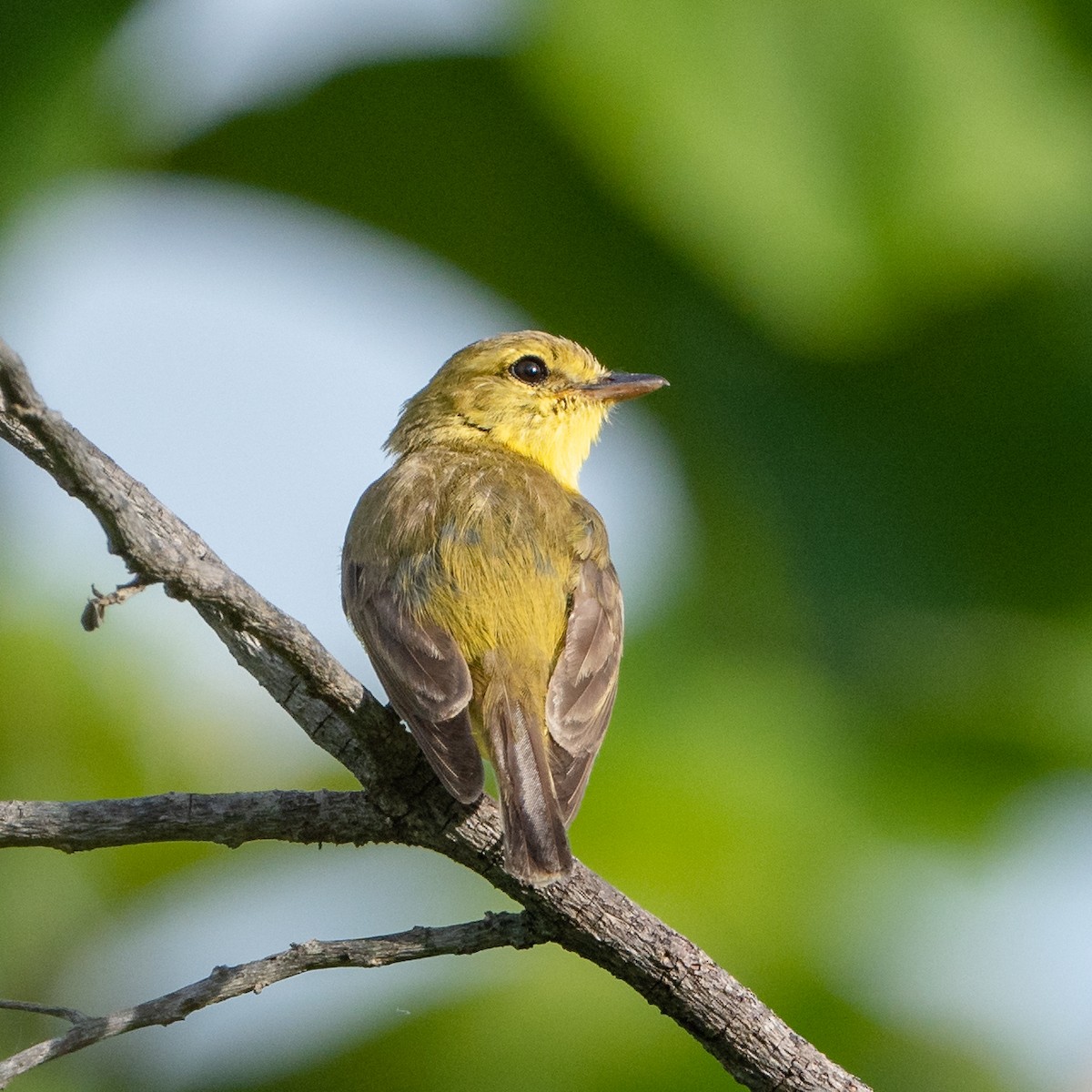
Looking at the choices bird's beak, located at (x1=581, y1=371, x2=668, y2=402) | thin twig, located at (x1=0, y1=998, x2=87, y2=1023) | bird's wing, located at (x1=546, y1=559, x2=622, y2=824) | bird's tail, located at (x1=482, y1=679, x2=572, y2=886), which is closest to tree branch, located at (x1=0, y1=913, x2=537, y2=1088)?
thin twig, located at (x1=0, y1=998, x2=87, y2=1023)

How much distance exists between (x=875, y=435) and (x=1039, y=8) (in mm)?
2481

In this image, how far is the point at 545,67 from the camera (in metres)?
7.64

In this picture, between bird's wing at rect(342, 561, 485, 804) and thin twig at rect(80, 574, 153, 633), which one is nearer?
thin twig at rect(80, 574, 153, 633)

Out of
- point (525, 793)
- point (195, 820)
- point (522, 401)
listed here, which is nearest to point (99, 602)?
point (195, 820)

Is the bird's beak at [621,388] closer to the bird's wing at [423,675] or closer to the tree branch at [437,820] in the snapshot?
the bird's wing at [423,675]

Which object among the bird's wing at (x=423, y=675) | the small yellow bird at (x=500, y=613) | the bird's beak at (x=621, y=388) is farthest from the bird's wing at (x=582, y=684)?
the bird's beak at (x=621, y=388)

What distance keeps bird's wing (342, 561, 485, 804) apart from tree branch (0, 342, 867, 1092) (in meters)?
0.10

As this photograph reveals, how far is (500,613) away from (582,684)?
299 mm

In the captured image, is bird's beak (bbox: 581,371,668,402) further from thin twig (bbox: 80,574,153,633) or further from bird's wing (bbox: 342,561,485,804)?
thin twig (bbox: 80,574,153,633)

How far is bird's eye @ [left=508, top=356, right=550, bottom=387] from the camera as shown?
5816 mm

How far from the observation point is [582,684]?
4.14m

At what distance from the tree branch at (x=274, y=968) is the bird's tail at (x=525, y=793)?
12cm

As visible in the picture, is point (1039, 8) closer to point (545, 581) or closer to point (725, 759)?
point (725, 759)

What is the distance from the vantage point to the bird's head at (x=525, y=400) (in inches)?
223
